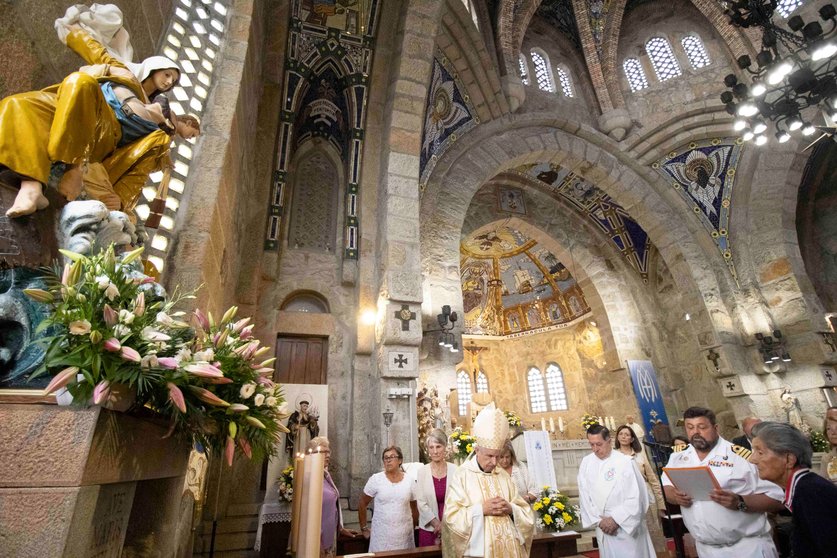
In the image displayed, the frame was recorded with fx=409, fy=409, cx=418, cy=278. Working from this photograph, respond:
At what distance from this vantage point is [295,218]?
7727 mm

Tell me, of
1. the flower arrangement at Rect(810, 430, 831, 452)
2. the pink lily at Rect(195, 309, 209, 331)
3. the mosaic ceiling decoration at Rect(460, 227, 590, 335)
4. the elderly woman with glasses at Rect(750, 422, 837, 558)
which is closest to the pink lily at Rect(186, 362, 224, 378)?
the pink lily at Rect(195, 309, 209, 331)

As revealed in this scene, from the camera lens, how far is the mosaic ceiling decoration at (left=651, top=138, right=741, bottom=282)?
34.7 feet

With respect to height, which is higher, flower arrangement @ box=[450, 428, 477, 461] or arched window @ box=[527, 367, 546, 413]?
arched window @ box=[527, 367, 546, 413]

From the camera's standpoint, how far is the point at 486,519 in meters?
2.34

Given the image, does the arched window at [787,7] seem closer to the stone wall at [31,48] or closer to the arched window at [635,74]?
the arched window at [635,74]

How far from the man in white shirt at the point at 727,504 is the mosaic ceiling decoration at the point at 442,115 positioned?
261 inches

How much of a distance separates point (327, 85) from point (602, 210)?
8860 millimetres

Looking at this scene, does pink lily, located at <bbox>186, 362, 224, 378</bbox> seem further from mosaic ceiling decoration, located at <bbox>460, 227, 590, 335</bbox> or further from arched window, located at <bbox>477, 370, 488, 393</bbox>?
arched window, located at <bbox>477, 370, 488, 393</bbox>

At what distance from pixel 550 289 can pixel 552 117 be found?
6740 mm

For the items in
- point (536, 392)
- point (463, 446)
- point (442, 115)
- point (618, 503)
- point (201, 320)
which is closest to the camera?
point (201, 320)

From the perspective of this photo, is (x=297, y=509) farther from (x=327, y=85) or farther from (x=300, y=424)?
(x=327, y=85)

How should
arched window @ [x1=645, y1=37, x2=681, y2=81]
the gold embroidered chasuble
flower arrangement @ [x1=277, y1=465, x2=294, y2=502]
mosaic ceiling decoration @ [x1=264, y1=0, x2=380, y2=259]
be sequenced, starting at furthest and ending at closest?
1. arched window @ [x1=645, y1=37, x2=681, y2=81]
2. mosaic ceiling decoration @ [x1=264, y1=0, x2=380, y2=259]
3. flower arrangement @ [x1=277, y1=465, x2=294, y2=502]
4. the gold embroidered chasuble

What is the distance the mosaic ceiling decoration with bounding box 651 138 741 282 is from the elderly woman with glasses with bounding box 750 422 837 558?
10156 mm

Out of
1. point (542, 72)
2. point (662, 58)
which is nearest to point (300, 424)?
point (542, 72)
